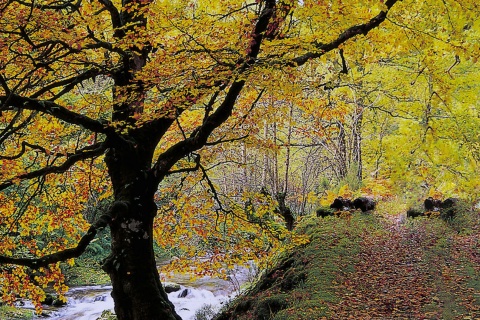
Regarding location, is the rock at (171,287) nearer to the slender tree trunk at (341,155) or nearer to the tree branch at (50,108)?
the slender tree trunk at (341,155)

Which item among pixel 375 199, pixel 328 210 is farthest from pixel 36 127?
pixel 375 199

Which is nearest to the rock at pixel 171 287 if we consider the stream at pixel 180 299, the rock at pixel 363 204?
the stream at pixel 180 299

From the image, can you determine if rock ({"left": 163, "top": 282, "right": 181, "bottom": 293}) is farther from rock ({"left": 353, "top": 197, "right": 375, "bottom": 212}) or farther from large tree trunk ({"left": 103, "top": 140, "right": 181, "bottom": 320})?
large tree trunk ({"left": 103, "top": 140, "right": 181, "bottom": 320})

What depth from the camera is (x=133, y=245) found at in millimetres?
5758

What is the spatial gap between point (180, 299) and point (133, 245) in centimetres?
1074

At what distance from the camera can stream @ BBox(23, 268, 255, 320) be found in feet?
46.9

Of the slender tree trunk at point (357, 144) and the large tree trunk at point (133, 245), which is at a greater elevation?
the slender tree trunk at point (357, 144)

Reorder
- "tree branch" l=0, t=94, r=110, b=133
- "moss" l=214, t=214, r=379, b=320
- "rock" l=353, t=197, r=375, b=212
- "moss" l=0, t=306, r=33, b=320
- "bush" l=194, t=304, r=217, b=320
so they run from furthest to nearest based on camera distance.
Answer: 1. "moss" l=0, t=306, r=33, b=320
2. "rock" l=353, t=197, r=375, b=212
3. "bush" l=194, t=304, r=217, b=320
4. "moss" l=214, t=214, r=379, b=320
5. "tree branch" l=0, t=94, r=110, b=133

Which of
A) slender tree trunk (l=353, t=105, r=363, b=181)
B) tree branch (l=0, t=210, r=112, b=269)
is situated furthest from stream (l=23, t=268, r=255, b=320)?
tree branch (l=0, t=210, r=112, b=269)

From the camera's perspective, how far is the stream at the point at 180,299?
46.9 ft

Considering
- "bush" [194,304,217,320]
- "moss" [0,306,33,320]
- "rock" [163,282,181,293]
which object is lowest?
"bush" [194,304,217,320]

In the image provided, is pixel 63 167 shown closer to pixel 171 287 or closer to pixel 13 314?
pixel 13 314

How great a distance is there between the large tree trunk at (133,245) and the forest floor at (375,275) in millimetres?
1845

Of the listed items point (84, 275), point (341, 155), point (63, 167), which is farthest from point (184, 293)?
point (63, 167)
